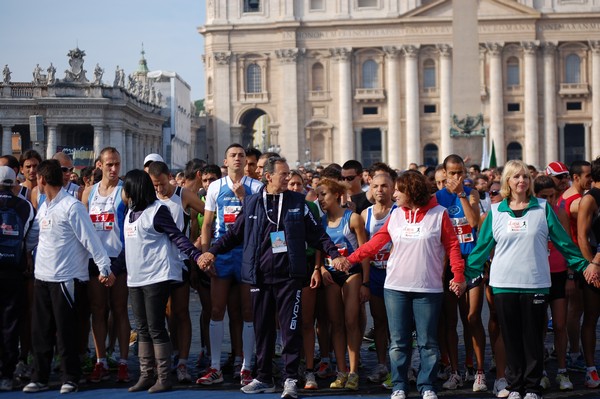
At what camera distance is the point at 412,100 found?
258ft

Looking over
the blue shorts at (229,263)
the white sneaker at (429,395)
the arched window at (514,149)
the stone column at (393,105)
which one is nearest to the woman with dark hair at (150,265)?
the blue shorts at (229,263)

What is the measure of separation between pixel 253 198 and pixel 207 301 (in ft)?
5.89

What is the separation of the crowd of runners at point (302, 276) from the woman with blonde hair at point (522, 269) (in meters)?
0.01

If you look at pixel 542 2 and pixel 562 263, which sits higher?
pixel 542 2

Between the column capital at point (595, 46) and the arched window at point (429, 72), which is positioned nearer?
the column capital at point (595, 46)

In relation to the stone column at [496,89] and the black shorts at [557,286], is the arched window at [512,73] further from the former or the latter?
the black shorts at [557,286]

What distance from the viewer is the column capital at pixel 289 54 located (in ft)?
261

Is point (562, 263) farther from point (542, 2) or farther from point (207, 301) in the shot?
point (542, 2)

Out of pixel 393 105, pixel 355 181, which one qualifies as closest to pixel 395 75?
pixel 393 105

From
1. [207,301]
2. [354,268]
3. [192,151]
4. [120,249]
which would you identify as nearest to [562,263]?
[354,268]

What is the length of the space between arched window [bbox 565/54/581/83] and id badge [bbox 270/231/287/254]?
73362mm

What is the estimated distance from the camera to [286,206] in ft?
33.4

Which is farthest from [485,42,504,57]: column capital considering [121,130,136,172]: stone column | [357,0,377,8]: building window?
[121,130,136,172]: stone column

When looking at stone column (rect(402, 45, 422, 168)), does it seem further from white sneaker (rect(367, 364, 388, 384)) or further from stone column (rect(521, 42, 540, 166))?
white sneaker (rect(367, 364, 388, 384))
